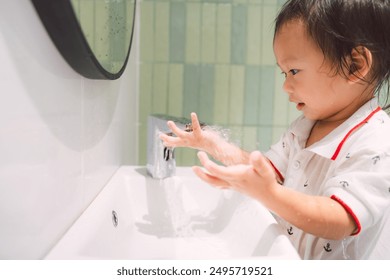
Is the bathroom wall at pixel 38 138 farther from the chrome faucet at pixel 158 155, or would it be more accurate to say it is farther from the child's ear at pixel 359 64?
the child's ear at pixel 359 64

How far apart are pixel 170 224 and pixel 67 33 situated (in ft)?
1.39

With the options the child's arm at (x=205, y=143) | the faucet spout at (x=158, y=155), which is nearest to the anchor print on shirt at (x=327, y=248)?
the child's arm at (x=205, y=143)

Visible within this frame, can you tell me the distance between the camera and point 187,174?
32.9 inches

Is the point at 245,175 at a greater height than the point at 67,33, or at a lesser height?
lesser

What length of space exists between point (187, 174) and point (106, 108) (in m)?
0.25

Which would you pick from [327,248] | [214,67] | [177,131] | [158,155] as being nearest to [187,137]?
[177,131]

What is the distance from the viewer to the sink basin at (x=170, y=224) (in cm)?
47

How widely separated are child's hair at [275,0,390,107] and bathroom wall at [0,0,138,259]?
0.34m

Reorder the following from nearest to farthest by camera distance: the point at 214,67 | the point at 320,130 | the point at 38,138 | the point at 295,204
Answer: the point at 38,138, the point at 295,204, the point at 320,130, the point at 214,67

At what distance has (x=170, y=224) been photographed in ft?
2.36

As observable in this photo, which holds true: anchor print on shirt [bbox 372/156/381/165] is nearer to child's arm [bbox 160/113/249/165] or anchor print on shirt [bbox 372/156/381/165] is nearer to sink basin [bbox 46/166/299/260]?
sink basin [bbox 46/166/299/260]

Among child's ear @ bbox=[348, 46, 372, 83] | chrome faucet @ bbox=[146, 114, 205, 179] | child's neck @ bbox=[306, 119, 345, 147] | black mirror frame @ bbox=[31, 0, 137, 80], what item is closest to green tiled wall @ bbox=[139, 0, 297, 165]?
chrome faucet @ bbox=[146, 114, 205, 179]

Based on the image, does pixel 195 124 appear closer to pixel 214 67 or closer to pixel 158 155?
pixel 158 155

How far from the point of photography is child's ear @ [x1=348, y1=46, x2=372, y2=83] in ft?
1.92
